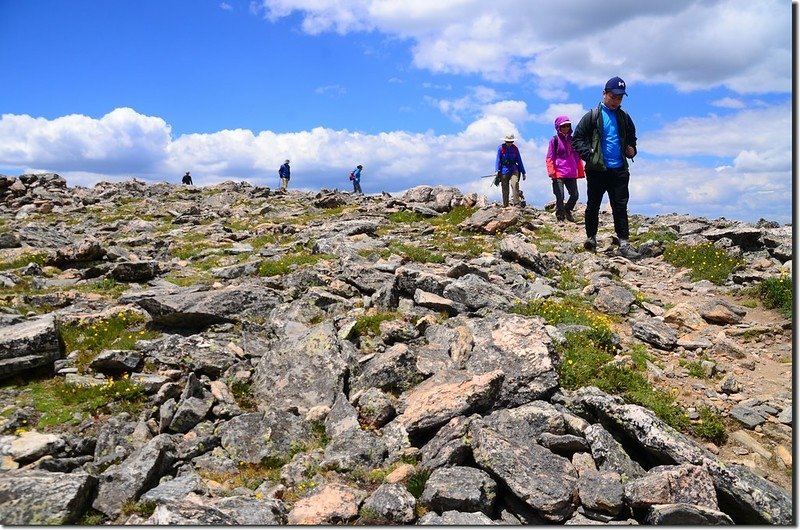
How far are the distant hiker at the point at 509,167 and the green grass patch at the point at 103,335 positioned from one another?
17027 mm

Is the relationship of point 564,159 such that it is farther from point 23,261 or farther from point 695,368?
point 23,261

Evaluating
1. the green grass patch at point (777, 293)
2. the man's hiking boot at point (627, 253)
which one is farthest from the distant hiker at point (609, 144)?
the green grass patch at point (777, 293)

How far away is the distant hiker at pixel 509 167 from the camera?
2339cm

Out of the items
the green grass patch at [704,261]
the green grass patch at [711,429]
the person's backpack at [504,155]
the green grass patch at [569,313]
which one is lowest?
the green grass patch at [711,429]

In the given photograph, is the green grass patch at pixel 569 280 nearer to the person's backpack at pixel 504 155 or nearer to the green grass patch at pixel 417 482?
the green grass patch at pixel 417 482

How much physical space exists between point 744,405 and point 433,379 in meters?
4.22

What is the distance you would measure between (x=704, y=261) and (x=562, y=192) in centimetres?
825

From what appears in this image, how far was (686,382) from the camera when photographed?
26.0 feet

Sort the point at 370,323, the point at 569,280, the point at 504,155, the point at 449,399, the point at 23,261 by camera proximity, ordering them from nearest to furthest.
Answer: the point at 449,399, the point at 370,323, the point at 569,280, the point at 23,261, the point at 504,155

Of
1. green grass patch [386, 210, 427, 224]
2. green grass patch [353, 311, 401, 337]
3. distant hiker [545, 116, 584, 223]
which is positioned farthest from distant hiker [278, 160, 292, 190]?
green grass patch [353, 311, 401, 337]

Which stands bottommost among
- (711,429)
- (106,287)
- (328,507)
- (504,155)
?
(328,507)

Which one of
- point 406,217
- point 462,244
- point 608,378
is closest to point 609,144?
point 462,244

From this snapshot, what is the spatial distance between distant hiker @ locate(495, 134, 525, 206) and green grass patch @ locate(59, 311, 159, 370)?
17027 millimetres

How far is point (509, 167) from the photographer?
23.8 meters
